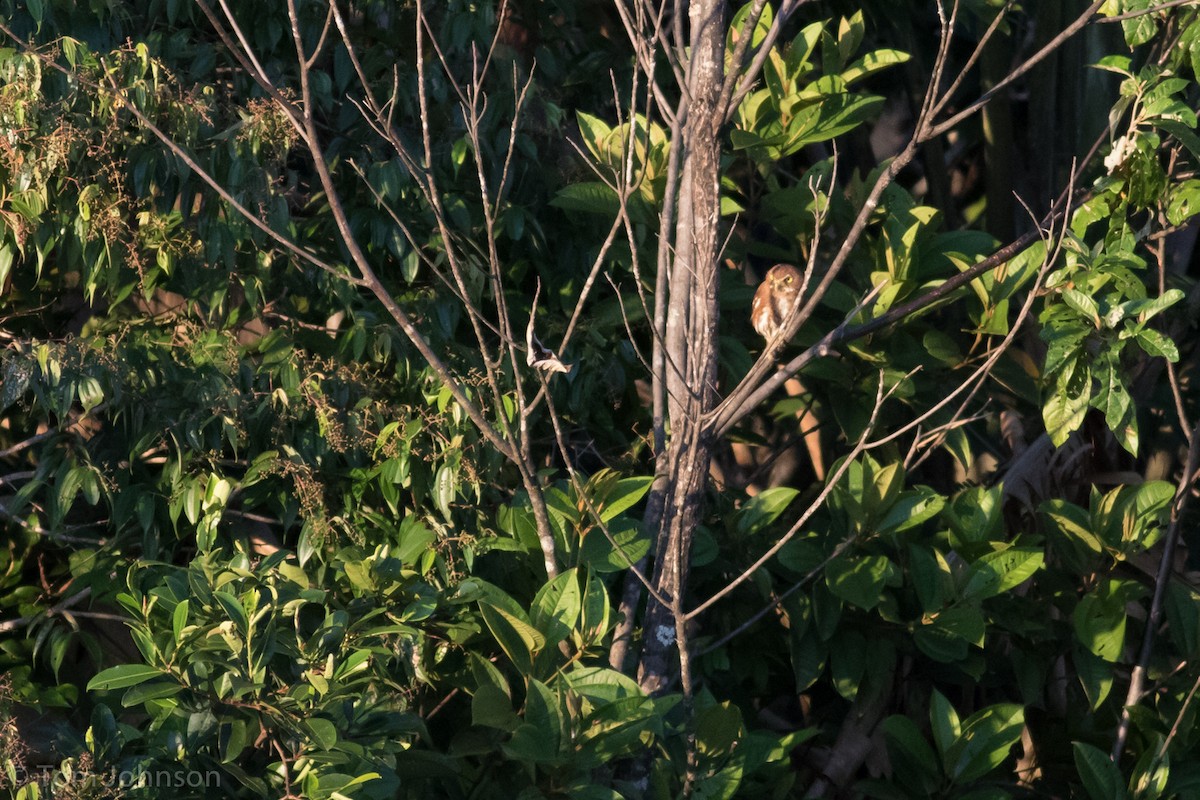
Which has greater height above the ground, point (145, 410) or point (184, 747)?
point (145, 410)

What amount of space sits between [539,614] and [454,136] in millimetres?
1242

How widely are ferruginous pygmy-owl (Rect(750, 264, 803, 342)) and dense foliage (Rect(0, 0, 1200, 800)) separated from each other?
82 mm

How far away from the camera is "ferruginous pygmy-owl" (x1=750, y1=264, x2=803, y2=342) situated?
3084 mm

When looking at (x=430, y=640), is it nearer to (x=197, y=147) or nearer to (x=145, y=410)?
(x=145, y=410)

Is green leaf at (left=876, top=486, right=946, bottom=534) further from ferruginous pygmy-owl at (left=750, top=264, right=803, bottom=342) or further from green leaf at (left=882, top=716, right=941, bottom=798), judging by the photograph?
ferruginous pygmy-owl at (left=750, top=264, right=803, bottom=342)

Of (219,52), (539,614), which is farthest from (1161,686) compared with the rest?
Result: (219,52)

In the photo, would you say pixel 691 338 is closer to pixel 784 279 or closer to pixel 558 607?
pixel 558 607

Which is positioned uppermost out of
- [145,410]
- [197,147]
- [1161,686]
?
[197,147]

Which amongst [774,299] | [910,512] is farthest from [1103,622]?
[774,299]

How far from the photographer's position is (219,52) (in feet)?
9.16

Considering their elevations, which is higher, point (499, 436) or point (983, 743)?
point (499, 436)

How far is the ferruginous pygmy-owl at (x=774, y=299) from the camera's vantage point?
308cm

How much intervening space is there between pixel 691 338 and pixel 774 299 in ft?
3.77

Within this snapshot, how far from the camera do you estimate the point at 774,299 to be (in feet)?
10.7
